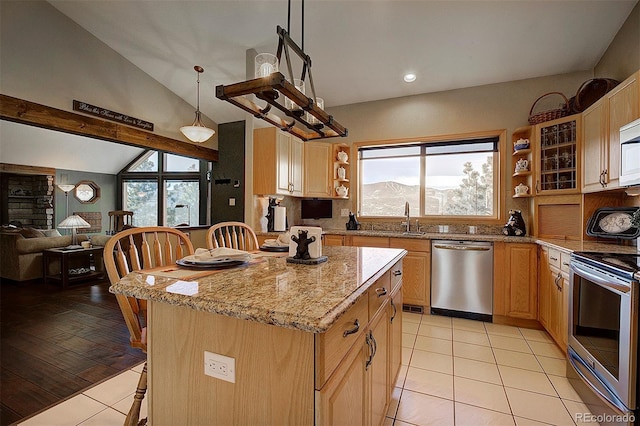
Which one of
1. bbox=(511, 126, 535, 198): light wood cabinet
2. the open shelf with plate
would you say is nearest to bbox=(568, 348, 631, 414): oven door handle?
bbox=(511, 126, 535, 198): light wood cabinet

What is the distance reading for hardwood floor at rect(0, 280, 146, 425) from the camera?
197 centimetres

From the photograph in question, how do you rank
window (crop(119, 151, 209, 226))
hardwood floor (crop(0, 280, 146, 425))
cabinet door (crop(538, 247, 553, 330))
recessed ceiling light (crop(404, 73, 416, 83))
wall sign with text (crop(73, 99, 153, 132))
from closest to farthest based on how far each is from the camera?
hardwood floor (crop(0, 280, 146, 425)) < cabinet door (crop(538, 247, 553, 330)) < recessed ceiling light (crop(404, 73, 416, 83)) < wall sign with text (crop(73, 99, 153, 132)) < window (crop(119, 151, 209, 226))

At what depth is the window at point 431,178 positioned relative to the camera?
3.89 metres

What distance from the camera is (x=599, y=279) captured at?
176cm

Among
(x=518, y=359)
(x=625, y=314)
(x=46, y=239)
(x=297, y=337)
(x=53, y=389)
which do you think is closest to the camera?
(x=297, y=337)

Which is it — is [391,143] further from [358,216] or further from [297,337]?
[297,337]

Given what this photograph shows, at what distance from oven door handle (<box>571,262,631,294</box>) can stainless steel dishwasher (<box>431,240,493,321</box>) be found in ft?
3.87

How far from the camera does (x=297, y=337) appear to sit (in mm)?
856

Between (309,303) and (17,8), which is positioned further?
(17,8)

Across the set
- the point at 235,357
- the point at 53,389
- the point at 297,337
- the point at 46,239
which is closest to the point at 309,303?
the point at 297,337

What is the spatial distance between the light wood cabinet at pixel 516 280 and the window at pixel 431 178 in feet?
2.44

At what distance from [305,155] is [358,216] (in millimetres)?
1213

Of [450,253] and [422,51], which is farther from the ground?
[422,51]

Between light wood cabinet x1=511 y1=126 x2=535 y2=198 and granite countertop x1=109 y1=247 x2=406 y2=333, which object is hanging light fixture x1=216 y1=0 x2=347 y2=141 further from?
light wood cabinet x1=511 y1=126 x2=535 y2=198
